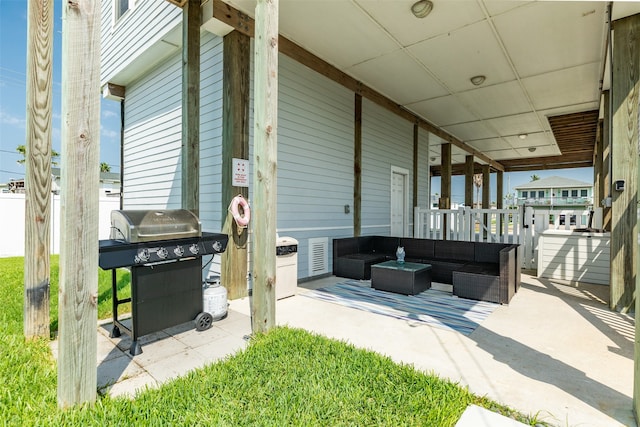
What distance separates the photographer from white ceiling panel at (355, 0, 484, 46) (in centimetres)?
380

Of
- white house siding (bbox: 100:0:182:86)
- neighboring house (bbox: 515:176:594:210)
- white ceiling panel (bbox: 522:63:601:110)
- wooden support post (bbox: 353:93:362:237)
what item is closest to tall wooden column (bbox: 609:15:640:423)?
white ceiling panel (bbox: 522:63:601:110)

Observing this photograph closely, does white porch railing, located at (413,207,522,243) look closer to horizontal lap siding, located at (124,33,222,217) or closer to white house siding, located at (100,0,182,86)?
Answer: horizontal lap siding, located at (124,33,222,217)

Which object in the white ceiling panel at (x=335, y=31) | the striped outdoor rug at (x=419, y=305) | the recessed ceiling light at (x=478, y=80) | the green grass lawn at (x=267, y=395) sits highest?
the white ceiling panel at (x=335, y=31)

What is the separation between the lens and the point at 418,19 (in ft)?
13.4

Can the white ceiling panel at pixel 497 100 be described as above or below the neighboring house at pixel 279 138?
above

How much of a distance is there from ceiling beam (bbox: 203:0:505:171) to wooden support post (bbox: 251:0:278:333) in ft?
5.10

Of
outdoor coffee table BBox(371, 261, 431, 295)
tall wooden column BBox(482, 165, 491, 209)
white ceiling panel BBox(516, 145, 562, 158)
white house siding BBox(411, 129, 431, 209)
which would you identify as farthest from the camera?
tall wooden column BBox(482, 165, 491, 209)

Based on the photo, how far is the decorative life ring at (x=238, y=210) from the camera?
3.88m

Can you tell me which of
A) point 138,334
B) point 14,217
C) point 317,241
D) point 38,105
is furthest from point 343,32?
point 14,217

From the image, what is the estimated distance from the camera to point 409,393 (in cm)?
192

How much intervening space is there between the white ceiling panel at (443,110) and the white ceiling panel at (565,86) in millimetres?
1364

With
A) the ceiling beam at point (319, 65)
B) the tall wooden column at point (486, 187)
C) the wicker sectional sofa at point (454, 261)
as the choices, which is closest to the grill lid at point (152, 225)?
the ceiling beam at point (319, 65)

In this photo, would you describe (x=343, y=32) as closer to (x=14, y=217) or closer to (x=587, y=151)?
(x=14, y=217)

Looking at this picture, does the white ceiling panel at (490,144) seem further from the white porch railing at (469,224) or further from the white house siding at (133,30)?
the white house siding at (133,30)
